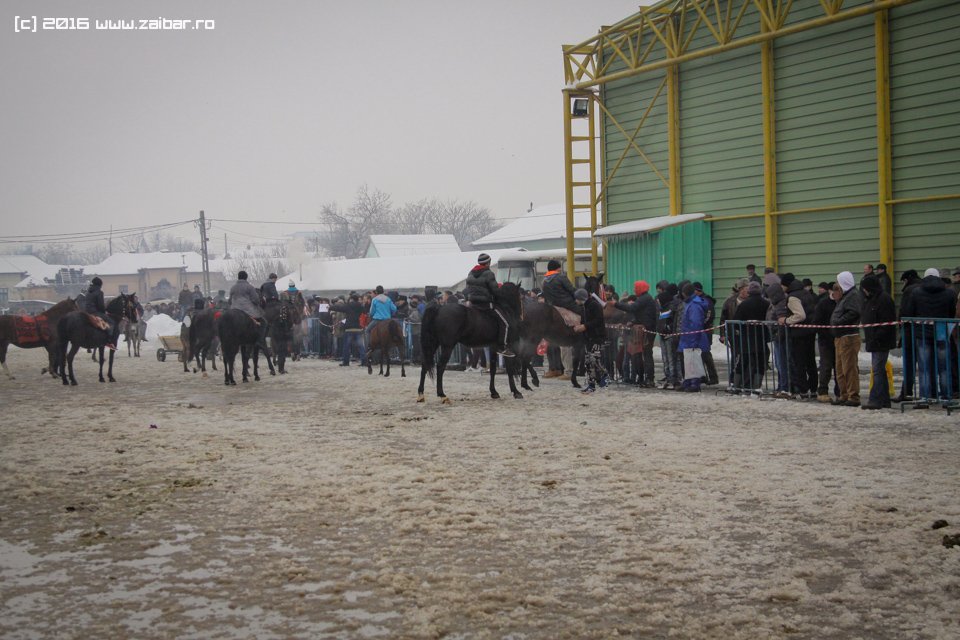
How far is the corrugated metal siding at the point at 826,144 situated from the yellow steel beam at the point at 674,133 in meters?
3.61

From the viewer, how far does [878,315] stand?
47.9ft

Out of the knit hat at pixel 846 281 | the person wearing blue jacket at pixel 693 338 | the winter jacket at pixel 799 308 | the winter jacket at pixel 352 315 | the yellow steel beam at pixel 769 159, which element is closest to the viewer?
the knit hat at pixel 846 281

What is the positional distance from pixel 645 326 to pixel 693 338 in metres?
1.52

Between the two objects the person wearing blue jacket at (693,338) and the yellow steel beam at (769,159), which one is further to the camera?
the yellow steel beam at (769,159)

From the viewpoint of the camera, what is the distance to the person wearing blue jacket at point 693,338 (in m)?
18.1

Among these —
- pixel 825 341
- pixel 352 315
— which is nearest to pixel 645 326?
pixel 825 341

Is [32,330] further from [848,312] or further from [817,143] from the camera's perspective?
[817,143]

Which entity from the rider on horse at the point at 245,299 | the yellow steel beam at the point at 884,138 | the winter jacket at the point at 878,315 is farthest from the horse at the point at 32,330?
the yellow steel beam at the point at 884,138

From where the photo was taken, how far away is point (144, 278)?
13475 cm

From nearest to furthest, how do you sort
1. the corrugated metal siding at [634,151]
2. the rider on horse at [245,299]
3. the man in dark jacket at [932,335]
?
the man in dark jacket at [932,335], the rider on horse at [245,299], the corrugated metal siding at [634,151]

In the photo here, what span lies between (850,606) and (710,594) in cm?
77

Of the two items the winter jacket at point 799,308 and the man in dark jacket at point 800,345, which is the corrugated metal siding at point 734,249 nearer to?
the winter jacket at point 799,308

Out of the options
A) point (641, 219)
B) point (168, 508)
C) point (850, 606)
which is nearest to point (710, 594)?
point (850, 606)

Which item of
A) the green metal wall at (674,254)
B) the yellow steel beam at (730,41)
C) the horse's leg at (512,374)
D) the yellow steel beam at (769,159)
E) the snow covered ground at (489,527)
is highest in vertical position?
the yellow steel beam at (730,41)
